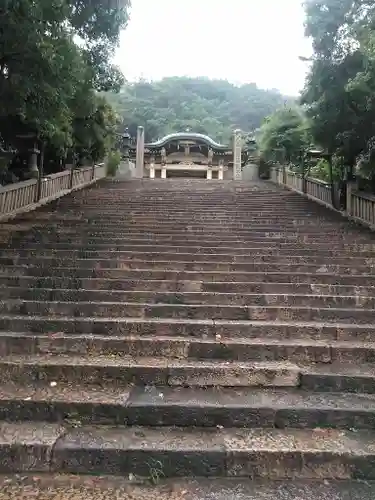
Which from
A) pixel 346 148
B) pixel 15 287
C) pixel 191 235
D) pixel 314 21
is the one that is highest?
pixel 314 21

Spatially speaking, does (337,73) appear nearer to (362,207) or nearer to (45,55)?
(362,207)

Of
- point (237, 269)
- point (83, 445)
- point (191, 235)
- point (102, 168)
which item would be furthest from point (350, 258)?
point (102, 168)

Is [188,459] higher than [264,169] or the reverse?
the reverse

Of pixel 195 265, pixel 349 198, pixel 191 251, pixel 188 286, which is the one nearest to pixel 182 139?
pixel 349 198

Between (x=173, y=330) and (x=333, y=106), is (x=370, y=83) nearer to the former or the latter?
(x=333, y=106)

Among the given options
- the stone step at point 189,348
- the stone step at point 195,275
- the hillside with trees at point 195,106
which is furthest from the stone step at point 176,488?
the hillside with trees at point 195,106

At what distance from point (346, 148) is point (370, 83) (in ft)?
7.63

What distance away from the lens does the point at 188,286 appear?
5.29 metres

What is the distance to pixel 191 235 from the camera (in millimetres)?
7562

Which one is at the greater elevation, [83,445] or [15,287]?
[15,287]

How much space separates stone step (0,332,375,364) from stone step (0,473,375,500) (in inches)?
52.0

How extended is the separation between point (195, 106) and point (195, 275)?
150ft

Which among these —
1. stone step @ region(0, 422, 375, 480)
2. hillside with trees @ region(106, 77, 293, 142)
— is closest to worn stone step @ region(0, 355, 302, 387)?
stone step @ region(0, 422, 375, 480)

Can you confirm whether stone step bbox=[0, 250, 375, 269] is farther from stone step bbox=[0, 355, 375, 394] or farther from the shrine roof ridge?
the shrine roof ridge
